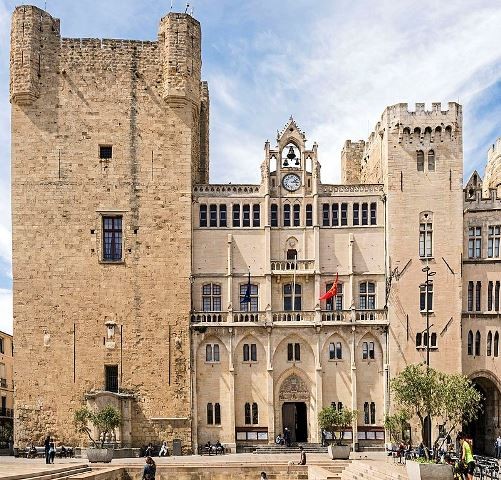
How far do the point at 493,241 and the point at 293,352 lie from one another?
15349 mm

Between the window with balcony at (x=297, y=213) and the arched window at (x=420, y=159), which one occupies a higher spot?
the arched window at (x=420, y=159)

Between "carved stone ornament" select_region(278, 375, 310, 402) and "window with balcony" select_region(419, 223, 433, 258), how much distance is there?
11.7m

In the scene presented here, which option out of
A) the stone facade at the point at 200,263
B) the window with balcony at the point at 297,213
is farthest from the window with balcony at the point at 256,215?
the window with balcony at the point at 297,213

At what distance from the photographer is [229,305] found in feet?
188

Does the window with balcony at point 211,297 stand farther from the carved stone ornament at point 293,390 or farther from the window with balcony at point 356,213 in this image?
the window with balcony at point 356,213

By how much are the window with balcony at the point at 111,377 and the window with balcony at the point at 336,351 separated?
14238 millimetres

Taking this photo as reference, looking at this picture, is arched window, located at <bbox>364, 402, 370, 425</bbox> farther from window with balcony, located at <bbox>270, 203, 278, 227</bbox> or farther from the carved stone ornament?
window with balcony, located at <bbox>270, 203, 278, 227</bbox>

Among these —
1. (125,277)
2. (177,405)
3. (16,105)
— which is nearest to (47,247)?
(125,277)

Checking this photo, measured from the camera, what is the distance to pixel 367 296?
5791cm

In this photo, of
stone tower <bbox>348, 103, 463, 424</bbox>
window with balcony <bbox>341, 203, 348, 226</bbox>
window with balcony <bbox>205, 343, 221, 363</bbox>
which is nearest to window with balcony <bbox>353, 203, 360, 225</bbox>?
window with balcony <bbox>341, 203, 348, 226</bbox>

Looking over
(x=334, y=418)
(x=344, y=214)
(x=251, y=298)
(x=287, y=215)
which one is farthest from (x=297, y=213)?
(x=334, y=418)

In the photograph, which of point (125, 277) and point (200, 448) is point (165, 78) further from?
point (200, 448)

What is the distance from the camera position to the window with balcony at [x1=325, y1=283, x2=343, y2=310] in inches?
2277

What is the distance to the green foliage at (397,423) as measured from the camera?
170 ft
